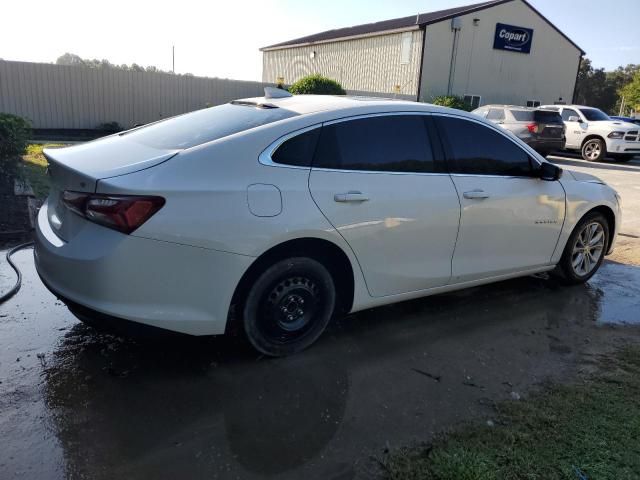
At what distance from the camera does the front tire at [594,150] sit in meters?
18.8

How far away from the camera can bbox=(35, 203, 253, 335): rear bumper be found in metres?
2.92

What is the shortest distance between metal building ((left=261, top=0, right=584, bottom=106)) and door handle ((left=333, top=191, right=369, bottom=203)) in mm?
23697

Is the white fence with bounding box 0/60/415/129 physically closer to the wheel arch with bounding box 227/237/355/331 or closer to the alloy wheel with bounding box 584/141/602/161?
the alloy wheel with bounding box 584/141/602/161

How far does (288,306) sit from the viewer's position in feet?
11.6

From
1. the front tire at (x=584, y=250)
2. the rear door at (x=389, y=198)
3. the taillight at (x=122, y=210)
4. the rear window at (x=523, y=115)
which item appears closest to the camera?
the taillight at (x=122, y=210)

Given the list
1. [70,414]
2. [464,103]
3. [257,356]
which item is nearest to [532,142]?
[464,103]

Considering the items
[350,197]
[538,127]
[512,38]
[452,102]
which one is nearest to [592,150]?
[538,127]

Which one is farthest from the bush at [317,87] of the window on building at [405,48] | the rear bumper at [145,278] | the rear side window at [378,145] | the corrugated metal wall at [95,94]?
the rear bumper at [145,278]

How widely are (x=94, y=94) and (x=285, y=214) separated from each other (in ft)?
56.7

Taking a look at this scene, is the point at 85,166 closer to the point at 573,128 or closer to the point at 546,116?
the point at 546,116

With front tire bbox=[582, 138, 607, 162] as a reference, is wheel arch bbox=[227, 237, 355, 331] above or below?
below

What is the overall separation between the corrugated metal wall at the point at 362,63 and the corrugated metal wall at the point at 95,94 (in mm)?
10585

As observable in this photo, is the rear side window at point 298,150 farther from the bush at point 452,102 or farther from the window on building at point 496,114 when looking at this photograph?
the bush at point 452,102

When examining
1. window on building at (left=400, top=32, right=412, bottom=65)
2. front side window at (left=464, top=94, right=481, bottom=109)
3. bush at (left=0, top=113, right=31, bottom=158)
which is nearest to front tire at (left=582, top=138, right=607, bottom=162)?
front side window at (left=464, top=94, right=481, bottom=109)
